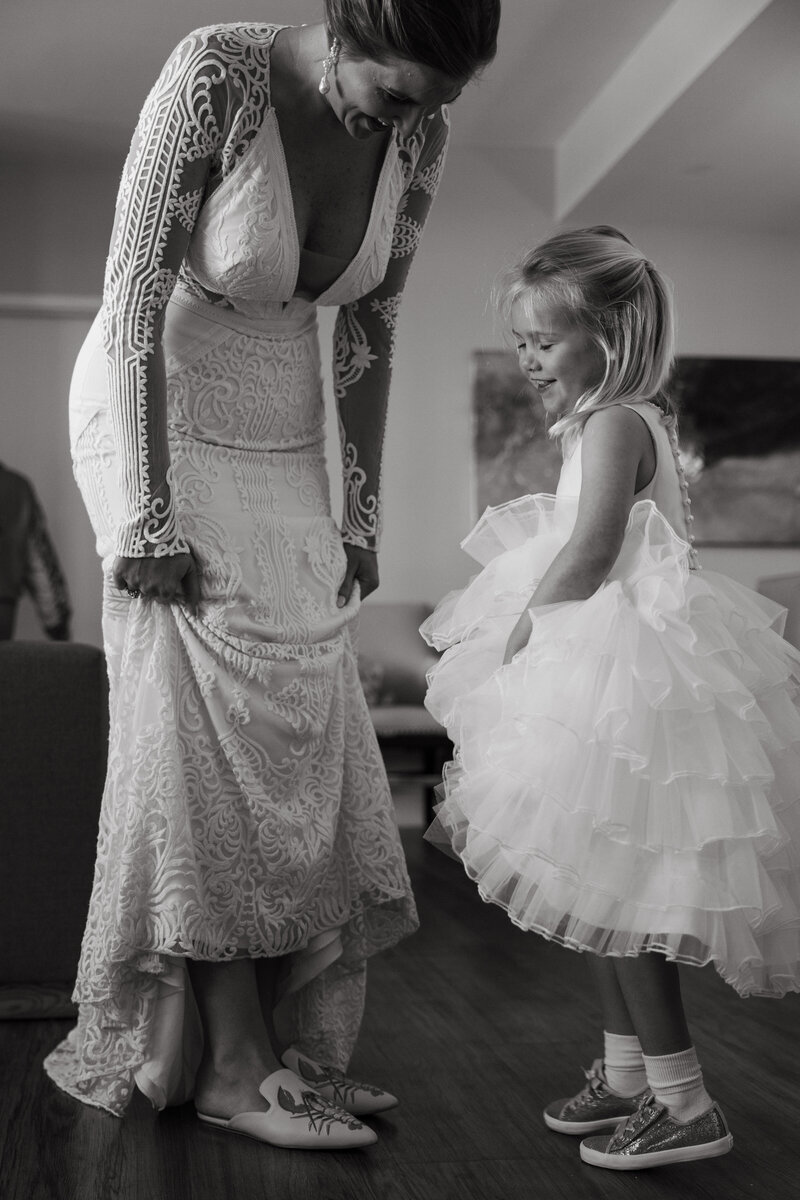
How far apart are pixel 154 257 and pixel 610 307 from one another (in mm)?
612

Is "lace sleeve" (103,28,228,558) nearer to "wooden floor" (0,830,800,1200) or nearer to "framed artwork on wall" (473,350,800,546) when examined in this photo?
"wooden floor" (0,830,800,1200)

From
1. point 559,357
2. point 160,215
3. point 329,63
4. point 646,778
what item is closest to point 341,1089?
point 646,778

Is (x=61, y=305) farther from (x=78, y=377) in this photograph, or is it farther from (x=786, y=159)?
(x=78, y=377)

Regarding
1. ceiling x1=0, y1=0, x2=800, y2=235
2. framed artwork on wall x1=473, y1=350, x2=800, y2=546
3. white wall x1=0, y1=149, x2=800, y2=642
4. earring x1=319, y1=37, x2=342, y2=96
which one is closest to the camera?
earring x1=319, y1=37, x2=342, y2=96

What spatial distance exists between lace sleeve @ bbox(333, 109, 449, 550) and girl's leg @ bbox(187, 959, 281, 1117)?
0.64 metres

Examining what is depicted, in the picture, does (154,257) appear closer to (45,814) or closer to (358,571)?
(358,571)

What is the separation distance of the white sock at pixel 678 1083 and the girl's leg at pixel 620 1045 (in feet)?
0.38

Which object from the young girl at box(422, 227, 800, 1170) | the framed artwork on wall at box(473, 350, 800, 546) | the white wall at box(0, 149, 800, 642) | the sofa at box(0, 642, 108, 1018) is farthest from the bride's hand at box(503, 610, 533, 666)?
the framed artwork on wall at box(473, 350, 800, 546)

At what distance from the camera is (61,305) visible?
19.0 feet

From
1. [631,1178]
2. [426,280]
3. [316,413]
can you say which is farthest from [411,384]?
[631,1178]

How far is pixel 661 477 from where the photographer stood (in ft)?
5.31

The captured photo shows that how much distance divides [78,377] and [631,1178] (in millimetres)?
1229

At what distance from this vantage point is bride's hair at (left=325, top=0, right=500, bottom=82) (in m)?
1.32

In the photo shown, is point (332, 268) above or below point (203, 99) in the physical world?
below
